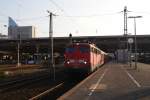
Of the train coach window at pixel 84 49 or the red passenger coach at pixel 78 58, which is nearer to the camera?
the red passenger coach at pixel 78 58

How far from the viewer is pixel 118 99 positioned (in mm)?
15109

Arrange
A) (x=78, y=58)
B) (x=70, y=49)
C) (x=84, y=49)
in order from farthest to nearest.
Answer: (x=70, y=49) → (x=84, y=49) → (x=78, y=58)

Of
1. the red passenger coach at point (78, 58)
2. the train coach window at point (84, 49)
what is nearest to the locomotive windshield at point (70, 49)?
the red passenger coach at point (78, 58)

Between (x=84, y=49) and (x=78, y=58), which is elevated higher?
(x=84, y=49)

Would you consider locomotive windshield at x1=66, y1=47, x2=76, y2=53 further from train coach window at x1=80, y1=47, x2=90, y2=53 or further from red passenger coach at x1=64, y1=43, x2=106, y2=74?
train coach window at x1=80, y1=47, x2=90, y2=53

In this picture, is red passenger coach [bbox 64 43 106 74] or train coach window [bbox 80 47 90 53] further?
train coach window [bbox 80 47 90 53]

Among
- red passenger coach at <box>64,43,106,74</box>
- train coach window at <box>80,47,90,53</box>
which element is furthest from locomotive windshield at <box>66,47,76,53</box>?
train coach window at <box>80,47,90,53</box>

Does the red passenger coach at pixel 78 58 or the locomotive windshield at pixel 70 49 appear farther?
the locomotive windshield at pixel 70 49

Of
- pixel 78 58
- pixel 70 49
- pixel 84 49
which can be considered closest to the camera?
pixel 78 58

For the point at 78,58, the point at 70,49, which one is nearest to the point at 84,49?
the point at 78,58

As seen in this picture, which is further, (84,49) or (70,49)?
(70,49)

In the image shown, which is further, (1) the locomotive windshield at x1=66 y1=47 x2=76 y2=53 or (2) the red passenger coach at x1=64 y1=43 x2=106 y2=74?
(1) the locomotive windshield at x1=66 y1=47 x2=76 y2=53

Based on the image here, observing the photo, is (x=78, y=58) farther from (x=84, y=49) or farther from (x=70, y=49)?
(x=70, y=49)

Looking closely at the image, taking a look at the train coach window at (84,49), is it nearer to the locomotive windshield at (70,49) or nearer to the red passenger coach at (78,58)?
the red passenger coach at (78,58)
